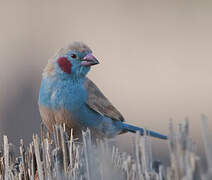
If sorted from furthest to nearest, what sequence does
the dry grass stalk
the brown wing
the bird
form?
the brown wing < the bird < the dry grass stalk

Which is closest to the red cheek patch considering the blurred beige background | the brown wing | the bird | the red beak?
the bird

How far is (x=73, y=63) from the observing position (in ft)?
18.9

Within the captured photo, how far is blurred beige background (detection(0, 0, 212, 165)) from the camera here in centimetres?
914

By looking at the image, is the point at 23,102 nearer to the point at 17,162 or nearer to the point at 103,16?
the point at 103,16

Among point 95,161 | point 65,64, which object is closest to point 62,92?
point 65,64

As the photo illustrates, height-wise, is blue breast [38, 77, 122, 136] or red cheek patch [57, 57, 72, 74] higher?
red cheek patch [57, 57, 72, 74]

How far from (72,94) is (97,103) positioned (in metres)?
0.46

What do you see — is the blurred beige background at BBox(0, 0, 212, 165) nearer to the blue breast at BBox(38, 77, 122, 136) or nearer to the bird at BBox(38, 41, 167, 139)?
the bird at BBox(38, 41, 167, 139)

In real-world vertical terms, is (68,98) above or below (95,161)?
above

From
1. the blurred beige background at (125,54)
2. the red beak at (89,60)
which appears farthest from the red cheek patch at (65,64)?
the blurred beige background at (125,54)

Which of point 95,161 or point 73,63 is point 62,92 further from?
point 95,161

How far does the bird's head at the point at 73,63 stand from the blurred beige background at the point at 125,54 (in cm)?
259

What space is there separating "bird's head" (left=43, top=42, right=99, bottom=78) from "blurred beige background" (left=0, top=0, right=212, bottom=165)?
259cm

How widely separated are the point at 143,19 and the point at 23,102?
101 inches
